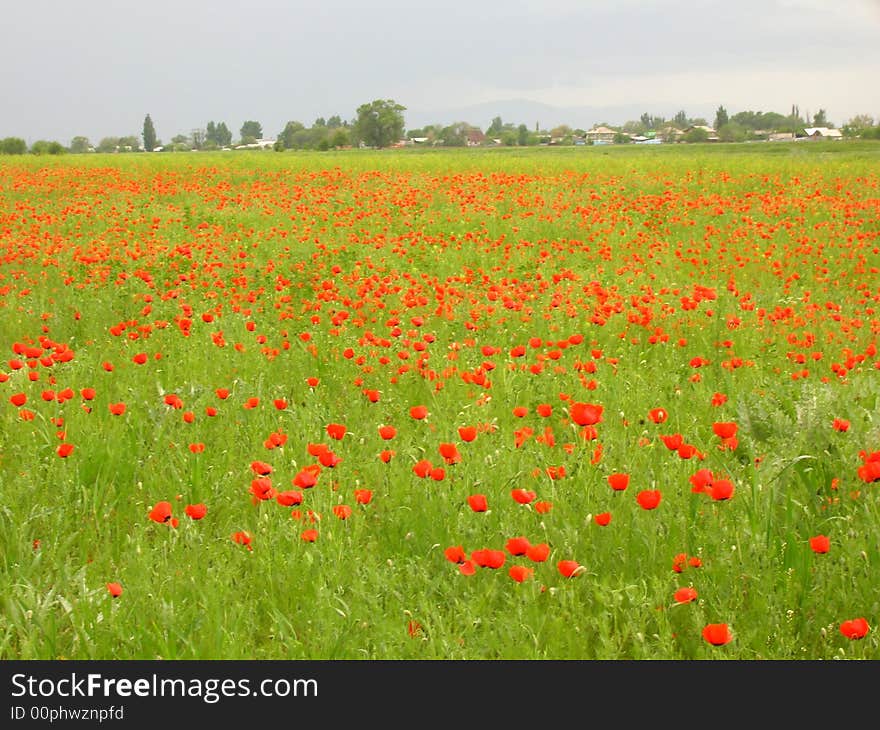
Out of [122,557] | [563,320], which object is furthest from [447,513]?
[563,320]

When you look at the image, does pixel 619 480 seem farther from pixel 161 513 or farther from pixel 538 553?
pixel 161 513

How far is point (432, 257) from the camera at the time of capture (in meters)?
9.15

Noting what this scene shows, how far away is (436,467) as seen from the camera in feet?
11.2

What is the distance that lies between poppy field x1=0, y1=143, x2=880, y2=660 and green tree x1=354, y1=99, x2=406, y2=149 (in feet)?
276

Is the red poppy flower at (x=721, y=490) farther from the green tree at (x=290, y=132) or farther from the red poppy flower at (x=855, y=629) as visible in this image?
the green tree at (x=290, y=132)

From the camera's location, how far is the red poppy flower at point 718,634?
2041mm

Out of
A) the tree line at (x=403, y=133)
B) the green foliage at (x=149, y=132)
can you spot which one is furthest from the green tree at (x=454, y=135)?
the green foliage at (x=149, y=132)

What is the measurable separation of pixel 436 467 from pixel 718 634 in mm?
1579

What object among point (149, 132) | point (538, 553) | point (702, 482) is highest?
point (149, 132)

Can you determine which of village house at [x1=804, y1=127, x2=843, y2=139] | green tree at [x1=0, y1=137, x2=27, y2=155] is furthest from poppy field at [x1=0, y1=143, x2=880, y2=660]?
village house at [x1=804, y1=127, x2=843, y2=139]

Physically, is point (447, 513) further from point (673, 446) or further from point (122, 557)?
point (122, 557)

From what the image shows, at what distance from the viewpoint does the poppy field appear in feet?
8.11

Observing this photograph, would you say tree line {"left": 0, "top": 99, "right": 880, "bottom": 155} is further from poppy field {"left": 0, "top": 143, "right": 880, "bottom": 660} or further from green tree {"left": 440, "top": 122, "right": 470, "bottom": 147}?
poppy field {"left": 0, "top": 143, "right": 880, "bottom": 660}

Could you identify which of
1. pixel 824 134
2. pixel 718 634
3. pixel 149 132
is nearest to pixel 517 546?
pixel 718 634
